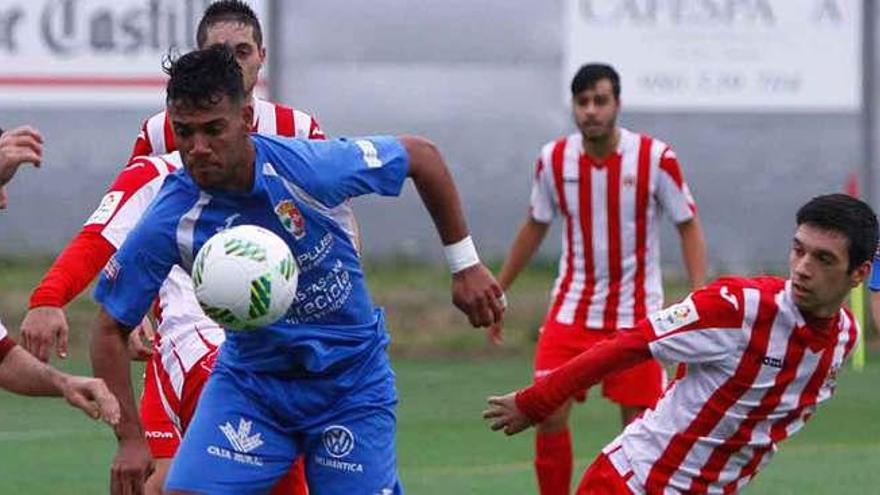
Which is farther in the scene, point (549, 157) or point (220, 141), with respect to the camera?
point (549, 157)

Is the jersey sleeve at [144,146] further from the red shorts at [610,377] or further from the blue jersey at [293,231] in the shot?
the red shorts at [610,377]

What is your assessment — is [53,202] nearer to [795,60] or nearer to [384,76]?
[384,76]

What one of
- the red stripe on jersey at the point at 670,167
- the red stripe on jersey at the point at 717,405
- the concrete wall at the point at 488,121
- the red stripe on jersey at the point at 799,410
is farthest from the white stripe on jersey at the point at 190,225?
the concrete wall at the point at 488,121

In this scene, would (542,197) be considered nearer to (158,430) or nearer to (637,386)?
(637,386)

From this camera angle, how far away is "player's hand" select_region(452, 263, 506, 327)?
6512 millimetres

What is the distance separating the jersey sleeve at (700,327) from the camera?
6.43 m

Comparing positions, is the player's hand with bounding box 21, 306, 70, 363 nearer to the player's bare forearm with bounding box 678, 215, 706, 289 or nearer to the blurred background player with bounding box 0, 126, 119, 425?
the blurred background player with bounding box 0, 126, 119, 425

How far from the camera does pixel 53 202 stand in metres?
17.9

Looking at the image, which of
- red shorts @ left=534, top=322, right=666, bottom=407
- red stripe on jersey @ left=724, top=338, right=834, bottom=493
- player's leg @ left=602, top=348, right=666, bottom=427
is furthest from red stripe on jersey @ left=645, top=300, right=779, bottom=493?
player's leg @ left=602, top=348, right=666, bottom=427

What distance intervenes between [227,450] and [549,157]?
467 cm

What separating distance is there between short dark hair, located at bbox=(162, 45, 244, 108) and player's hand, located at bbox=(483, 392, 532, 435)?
116 cm

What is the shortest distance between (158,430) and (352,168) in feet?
5.57

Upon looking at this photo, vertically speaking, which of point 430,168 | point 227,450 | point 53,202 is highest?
point 430,168

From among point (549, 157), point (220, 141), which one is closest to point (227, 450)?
point (220, 141)
